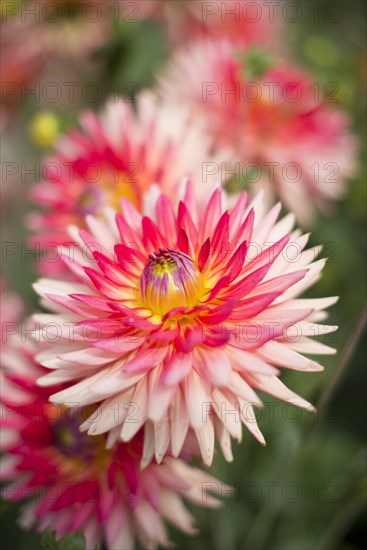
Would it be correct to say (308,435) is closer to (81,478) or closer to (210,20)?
(81,478)

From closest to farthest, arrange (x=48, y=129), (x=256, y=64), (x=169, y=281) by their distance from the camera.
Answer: (x=169, y=281), (x=256, y=64), (x=48, y=129)

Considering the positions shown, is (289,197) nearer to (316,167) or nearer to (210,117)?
(316,167)

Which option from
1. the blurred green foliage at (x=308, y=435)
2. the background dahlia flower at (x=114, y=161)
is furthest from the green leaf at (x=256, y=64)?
the blurred green foliage at (x=308, y=435)

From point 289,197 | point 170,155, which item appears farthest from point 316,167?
point 170,155

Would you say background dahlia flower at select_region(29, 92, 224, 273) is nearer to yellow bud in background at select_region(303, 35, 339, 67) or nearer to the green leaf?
the green leaf

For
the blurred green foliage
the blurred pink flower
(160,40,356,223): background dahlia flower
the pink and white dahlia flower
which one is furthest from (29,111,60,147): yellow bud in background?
the pink and white dahlia flower

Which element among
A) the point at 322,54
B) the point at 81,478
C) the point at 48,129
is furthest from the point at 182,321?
the point at 322,54
